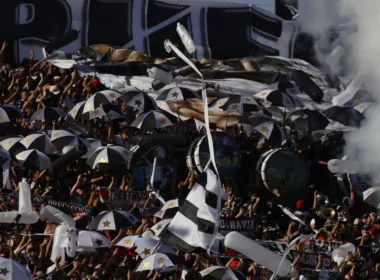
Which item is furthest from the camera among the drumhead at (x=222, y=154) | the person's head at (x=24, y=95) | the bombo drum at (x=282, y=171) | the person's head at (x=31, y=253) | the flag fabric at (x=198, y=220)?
the person's head at (x=24, y=95)

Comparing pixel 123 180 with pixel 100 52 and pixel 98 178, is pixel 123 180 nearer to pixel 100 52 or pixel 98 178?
pixel 98 178

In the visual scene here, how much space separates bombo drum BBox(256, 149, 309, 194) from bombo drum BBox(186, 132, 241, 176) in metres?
0.44

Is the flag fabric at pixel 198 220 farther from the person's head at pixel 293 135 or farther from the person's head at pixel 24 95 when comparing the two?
the person's head at pixel 24 95

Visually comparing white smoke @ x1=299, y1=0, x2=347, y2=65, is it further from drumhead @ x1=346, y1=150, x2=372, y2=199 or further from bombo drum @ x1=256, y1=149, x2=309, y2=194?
drumhead @ x1=346, y1=150, x2=372, y2=199

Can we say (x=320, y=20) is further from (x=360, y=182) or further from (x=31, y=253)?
(x=31, y=253)

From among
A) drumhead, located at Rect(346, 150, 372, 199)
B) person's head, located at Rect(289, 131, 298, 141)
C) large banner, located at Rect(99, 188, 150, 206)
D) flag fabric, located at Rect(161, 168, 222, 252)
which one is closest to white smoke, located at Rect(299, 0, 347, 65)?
person's head, located at Rect(289, 131, 298, 141)

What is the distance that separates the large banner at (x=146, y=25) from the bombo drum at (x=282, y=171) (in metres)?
7.64

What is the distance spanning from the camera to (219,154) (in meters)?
19.8

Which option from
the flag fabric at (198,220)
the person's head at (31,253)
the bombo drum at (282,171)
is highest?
the flag fabric at (198,220)

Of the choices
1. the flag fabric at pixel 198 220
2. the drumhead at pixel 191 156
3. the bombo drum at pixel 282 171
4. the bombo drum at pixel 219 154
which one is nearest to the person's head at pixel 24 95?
the drumhead at pixel 191 156

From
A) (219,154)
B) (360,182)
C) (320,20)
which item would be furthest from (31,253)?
(320,20)

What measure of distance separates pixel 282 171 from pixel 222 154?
1.00 metres

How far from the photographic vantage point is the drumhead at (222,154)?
19.8 meters

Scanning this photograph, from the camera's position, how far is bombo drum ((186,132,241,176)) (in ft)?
65.1
